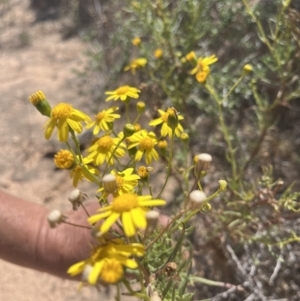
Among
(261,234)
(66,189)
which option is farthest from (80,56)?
(261,234)

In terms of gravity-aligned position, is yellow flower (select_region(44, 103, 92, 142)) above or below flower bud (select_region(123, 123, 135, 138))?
above

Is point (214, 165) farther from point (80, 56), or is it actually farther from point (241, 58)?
point (80, 56)

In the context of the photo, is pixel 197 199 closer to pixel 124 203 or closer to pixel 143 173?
pixel 124 203

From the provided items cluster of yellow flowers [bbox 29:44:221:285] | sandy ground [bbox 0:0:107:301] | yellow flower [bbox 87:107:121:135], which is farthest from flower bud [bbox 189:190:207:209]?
sandy ground [bbox 0:0:107:301]

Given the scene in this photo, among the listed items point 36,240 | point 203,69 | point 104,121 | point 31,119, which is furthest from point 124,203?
point 31,119

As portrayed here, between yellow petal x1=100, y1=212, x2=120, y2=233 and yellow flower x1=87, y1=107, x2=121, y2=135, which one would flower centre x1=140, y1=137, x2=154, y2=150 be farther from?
yellow petal x1=100, y1=212, x2=120, y2=233

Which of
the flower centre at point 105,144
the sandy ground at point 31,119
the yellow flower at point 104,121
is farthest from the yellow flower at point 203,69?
the sandy ground at point 31,119
